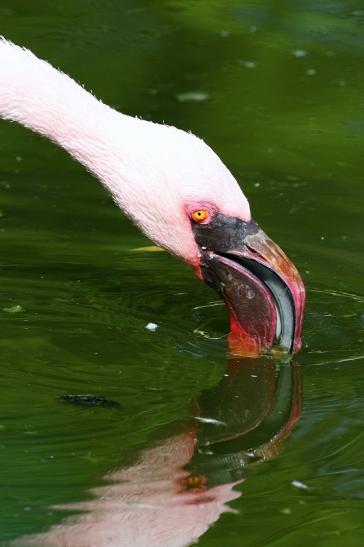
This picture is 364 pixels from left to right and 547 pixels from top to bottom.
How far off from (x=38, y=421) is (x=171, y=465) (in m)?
0.60

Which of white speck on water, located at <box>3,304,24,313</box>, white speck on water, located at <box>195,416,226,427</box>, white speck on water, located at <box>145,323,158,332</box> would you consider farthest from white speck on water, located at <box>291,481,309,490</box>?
white speck on water, located at <box>3,304,24,313</box>

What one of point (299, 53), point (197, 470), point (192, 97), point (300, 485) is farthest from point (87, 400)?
point (299, 53)

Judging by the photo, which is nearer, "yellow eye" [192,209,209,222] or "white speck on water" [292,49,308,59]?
"yellow eye" [192,209,209,222]

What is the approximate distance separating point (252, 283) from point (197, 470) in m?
1.25

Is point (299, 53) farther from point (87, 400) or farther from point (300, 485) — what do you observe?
point (300, 485)

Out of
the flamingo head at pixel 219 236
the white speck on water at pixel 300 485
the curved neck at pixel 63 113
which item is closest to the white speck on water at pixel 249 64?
the curved neck at pixel 63 113

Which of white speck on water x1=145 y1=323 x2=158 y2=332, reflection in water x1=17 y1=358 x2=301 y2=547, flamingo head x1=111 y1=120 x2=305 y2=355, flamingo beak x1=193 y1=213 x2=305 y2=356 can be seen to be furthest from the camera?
white speck on water x1=145 y1=323 x2=158 y2=332

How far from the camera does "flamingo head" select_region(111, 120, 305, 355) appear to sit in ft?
18.8

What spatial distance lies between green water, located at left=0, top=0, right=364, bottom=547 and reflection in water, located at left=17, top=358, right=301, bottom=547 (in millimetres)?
12

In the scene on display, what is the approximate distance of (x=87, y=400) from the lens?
18.1ft

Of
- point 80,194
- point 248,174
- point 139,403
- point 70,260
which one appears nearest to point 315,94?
point 248,174

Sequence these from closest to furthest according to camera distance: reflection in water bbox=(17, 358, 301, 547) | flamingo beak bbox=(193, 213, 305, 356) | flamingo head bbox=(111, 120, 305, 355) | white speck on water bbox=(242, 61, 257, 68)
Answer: reflection in water bbox=(17, 358, 301, 547) < flamingo head bbox=(111, 120, 305, 355) < flamingo beak bbox=(193, 213, 305, 356) < white speck on water bbox=(242, 61, 257, 68)

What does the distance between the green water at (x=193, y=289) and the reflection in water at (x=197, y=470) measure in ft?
0.04

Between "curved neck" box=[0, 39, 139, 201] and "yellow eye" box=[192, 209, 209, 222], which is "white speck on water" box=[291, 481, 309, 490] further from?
"curved neck" box=[0, 39, 139, 201]
